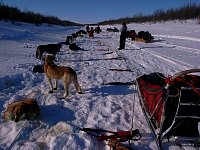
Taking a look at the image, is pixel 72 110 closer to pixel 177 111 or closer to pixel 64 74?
pixel 64 74

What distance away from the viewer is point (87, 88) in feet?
22.8

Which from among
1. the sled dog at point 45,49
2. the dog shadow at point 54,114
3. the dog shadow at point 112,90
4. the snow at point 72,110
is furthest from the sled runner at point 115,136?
the sled dog at point 45,49

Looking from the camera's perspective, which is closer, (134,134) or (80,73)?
(134,134)

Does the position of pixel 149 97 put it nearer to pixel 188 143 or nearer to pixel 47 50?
pixel 188 143

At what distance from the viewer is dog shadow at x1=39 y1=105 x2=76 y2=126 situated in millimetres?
4824

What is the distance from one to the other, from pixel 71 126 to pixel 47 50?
8489 mm

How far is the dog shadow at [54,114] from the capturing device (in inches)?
190

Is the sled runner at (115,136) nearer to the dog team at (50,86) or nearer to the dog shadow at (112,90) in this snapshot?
the dog team at (50,86)

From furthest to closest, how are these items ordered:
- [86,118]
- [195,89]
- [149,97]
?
[86,118]
[149,97]
[195,89]

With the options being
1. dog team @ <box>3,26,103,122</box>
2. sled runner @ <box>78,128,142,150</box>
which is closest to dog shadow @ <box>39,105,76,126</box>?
dog team @ <box>3,26,103,122</box>

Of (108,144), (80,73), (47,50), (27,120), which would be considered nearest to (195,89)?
(108,144)

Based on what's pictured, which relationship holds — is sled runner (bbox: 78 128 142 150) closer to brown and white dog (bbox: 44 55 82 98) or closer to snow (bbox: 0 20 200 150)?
snow (bbox: 0 20 200 150)

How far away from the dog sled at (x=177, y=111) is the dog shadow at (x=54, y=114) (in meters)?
1.41

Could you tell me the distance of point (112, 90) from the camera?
271 inches
